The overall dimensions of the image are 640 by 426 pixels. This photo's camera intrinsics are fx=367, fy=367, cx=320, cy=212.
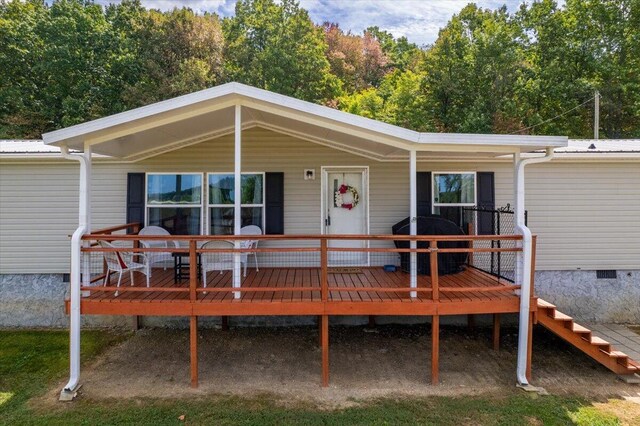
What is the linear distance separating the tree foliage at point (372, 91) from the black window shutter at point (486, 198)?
27.1 ft

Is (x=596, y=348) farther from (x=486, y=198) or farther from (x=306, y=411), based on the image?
(x=306, y=411)

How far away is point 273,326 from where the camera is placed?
677cm

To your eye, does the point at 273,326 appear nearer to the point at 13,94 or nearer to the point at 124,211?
the point at 124,211

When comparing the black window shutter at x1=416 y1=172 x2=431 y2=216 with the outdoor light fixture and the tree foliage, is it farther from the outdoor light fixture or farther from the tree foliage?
the tree foliage

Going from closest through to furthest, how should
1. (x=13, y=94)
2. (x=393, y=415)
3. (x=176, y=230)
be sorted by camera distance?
(x=393, y=415), (x=176, y=230), (x=13, y=94)

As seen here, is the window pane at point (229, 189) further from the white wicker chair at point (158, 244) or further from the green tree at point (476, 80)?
the green tree at point (476, 80)

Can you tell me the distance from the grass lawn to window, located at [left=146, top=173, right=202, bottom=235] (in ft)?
9.84

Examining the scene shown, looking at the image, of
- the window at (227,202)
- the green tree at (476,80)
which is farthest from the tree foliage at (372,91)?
the window at (227,202)

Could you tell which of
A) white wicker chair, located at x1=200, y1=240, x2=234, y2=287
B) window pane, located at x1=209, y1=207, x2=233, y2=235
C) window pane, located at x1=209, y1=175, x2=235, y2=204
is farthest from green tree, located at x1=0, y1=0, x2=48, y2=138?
white wicker chair, located at x1=200, y1=240, x2=234, y2=287

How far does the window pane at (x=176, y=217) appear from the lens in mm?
6754

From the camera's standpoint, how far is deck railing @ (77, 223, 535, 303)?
4531 mm

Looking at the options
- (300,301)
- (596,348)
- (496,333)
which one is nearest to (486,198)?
(496,333)

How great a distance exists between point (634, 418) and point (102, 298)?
6404 mm

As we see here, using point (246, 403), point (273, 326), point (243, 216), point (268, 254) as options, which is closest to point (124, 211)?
point (243, 216)
